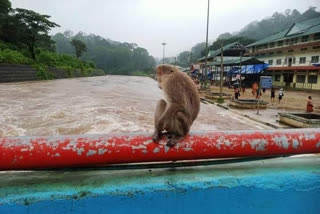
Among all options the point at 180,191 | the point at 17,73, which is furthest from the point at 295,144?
the point at 17,73

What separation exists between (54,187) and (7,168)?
10.1 inches

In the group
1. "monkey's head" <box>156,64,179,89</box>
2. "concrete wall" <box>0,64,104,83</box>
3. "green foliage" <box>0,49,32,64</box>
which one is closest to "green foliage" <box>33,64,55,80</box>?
"concrete wall" <box>0,64,104,83</box>

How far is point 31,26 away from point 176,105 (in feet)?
117

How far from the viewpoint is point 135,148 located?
3.75 ft

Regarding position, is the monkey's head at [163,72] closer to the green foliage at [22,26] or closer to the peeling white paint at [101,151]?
the peeling white paint at [101,151]

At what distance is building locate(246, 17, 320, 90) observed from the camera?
88.5 feet

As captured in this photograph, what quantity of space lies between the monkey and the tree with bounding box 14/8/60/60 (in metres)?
34.3

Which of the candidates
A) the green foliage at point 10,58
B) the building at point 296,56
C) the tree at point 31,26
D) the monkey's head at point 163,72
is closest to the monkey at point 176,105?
the monkey's head at point 163,72

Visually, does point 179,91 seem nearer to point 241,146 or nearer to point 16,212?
point 241,146

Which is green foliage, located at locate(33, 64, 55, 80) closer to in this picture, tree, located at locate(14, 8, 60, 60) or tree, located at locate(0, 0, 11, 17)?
tree, located at locate(14, 8, 60, 60)

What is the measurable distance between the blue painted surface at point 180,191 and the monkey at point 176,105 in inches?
17.3

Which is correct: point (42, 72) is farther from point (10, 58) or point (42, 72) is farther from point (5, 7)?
point (5, 7)

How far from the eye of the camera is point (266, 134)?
1.29 m

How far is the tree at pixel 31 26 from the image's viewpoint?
96.8ft
